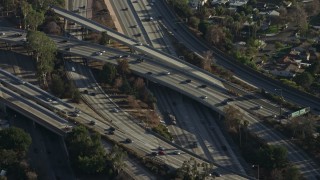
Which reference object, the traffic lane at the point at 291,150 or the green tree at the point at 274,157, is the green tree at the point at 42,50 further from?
the green tree at the point at 274,157

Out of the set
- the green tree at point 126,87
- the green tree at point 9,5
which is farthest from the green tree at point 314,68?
the green tree at point 9,5

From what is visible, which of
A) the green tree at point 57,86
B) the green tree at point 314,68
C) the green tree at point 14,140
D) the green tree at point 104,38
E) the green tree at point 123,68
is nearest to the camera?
the green tree at point 14,140

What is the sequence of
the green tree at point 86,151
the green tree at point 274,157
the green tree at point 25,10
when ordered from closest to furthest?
the green tree at point 86,151, the green tree at point 274,157, the green tree at point 25,10

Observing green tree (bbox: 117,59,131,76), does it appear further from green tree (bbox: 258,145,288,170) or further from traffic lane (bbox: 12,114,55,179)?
green tree (bbox: 258,145,288,170)

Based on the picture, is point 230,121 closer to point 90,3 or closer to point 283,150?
point 283,150

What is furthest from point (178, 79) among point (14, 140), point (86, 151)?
point (14, 140)

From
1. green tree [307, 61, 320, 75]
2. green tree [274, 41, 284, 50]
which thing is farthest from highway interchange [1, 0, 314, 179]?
green tree [274, 41, 284, 50]
